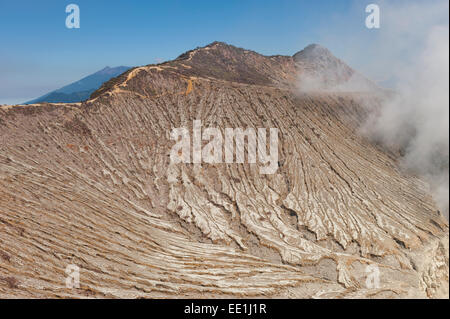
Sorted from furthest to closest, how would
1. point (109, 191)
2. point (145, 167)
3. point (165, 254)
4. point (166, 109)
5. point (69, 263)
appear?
point (166, 109), point (145, 167), point (109, 191), point (165, 254), point (69, 263)

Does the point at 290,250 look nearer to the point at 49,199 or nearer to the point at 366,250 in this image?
the point at 366,250

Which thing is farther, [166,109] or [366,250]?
[166,109]

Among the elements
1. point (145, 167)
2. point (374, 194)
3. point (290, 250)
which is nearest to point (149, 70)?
point (145, 167)

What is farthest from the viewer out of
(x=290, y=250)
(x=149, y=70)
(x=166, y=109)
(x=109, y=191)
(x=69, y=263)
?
(x=149, y=70)

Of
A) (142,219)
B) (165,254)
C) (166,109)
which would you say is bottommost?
(165,254)

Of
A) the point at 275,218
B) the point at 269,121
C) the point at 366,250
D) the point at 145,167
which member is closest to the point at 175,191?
the point at 145,167

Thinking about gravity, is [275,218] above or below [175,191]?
below
